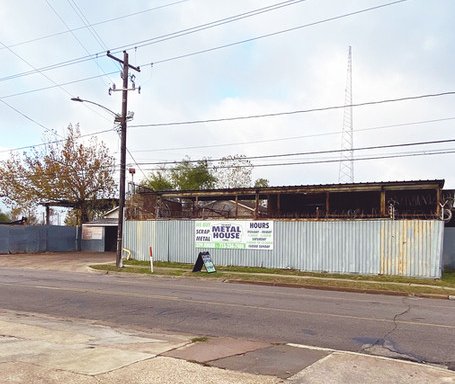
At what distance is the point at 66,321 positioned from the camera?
10516 millimetres

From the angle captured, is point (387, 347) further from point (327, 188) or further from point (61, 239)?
point (61, 239)

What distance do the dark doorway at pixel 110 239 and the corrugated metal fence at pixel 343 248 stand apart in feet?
57.4

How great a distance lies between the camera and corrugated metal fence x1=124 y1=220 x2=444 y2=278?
23383mm

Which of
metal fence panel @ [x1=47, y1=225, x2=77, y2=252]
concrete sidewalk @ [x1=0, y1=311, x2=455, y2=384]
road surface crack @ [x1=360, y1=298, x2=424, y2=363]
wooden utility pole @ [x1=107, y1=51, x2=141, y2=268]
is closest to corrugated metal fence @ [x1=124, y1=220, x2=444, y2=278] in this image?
wooden utility pole @ [x1=107, y1=51, x2=141, y2=268]

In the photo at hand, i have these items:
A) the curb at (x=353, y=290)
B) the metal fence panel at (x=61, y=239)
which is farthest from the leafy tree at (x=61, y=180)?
the curb at (x=353, y=290)

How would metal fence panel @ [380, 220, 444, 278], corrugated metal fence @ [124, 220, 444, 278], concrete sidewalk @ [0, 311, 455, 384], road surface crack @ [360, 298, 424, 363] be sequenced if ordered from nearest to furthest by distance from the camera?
concrete sidewalk @ [0, 311, 455, 384] → road surface crack @ [360, 298, 424, 363] → metal fence panel @ [380, 220, 444, 278] → corrugated metal fence @ [124, 220, 444, 278]

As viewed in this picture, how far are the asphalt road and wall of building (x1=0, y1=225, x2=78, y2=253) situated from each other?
2436cm

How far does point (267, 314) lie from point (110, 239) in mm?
36768

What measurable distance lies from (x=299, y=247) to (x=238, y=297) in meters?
12.0

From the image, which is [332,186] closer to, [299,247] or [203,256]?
[299,247]

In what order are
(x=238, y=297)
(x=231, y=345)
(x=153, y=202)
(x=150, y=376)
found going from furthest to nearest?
(x=153, y=202)
(x=238, y=297)
(x=231, y=345)
(x=150, y=376)

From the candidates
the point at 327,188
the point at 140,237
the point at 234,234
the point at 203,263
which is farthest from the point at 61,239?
the point at 327,188

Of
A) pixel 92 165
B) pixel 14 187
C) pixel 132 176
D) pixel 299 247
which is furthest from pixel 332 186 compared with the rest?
pixel 14 187

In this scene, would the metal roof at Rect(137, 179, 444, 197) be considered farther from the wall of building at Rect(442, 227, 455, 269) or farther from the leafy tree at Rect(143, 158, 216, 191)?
the leafy tree at Rect(143, 158, 216, 191)
